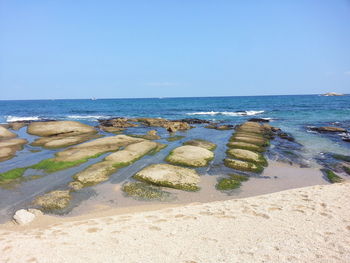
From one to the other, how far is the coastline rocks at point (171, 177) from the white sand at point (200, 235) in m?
2.82

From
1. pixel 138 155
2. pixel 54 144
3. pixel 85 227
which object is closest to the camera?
pixel 85 227

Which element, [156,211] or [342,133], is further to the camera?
[342,133]

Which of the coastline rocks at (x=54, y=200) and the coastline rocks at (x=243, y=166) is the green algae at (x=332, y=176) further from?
the coastline rocks at (x=54, y=200)

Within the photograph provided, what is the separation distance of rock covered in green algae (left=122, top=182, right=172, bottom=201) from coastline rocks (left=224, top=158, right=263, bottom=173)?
5.97 meters

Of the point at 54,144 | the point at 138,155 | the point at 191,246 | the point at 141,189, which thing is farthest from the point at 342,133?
the point at 54,144

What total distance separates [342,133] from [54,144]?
1297 inches

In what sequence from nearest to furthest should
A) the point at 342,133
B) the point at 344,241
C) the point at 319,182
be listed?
1. the point at 344,241
2. the point at 319,182
3. the point at 342,133

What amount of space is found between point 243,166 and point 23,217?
12041 mm

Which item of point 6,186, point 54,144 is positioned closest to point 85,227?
point 6,186

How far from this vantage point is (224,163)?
622 inches

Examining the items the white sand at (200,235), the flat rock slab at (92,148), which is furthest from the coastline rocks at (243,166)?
the flat rock slab at (92,148)

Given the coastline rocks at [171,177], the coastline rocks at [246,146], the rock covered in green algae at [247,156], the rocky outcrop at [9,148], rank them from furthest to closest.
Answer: the coastline rocks at [246,146], the rocky outcrop at [9,148], the rock covered in green algae at [247,156], the coastline rocks at [171,177]

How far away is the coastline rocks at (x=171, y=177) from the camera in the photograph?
11772 millimetres

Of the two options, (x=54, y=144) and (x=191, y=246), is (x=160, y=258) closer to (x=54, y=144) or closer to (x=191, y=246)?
(x=191, y=246)
